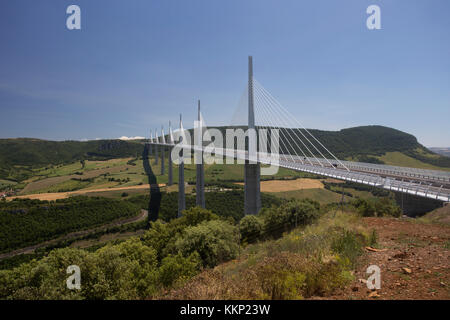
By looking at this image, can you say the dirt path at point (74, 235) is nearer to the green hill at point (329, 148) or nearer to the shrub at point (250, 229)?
the green hill at point (329, 148)

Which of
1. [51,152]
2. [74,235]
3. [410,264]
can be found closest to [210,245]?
[410,264]

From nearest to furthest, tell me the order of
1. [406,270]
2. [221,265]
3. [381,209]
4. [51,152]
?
[406,270] < [221,265] < [381,209] < [51,152]

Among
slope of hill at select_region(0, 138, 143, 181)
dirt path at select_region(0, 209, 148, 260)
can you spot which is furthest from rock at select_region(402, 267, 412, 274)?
slope of hill at select_region(0, 138, 143, 181)

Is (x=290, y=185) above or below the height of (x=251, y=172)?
below

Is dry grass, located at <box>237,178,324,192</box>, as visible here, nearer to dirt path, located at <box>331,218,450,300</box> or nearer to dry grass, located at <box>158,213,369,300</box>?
dirt path, located at <box>331,218,450,300</box>

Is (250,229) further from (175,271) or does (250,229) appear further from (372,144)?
(372,144)

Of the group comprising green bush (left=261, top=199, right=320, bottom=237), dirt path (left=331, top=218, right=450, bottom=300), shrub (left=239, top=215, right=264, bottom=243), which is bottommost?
shrub (left=239, top=215, right=264, bottom=243)
